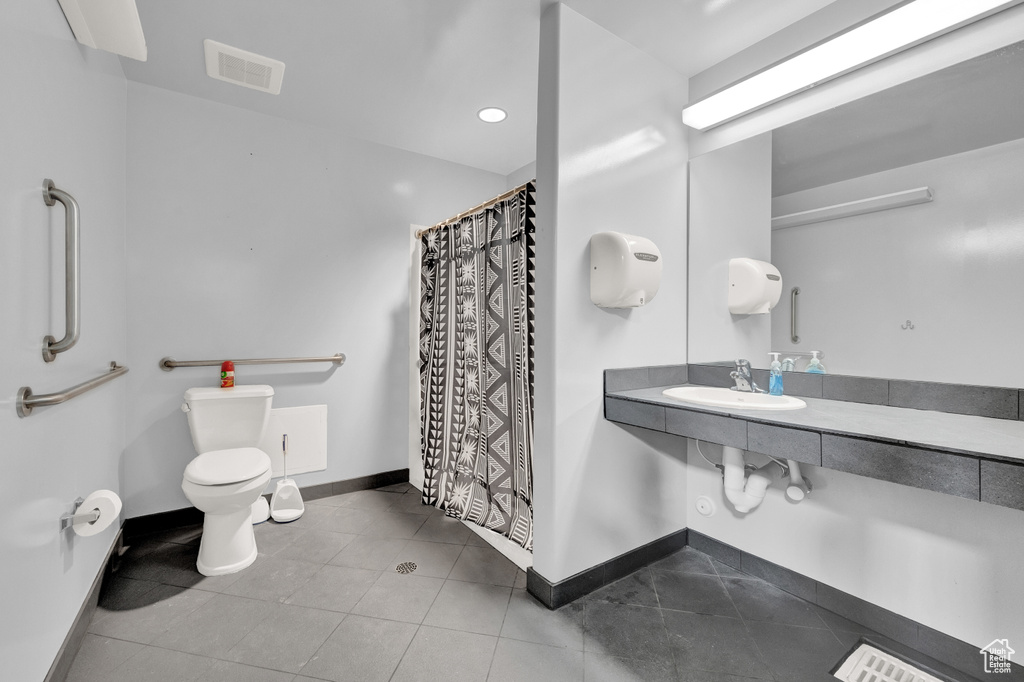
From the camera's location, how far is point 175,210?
230 centimetres

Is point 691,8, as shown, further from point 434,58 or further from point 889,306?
point 889,306

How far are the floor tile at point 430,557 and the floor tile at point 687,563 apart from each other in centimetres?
92

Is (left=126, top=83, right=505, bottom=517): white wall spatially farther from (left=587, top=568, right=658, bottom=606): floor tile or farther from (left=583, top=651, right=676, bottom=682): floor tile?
(left=583, top=651, right=676, bottom=682): floor tile

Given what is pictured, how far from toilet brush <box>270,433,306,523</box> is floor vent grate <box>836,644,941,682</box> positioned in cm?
248

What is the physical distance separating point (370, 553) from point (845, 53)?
279 centimetres

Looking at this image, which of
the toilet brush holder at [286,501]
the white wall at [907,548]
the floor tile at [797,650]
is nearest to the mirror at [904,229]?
the white wall at [907,548]

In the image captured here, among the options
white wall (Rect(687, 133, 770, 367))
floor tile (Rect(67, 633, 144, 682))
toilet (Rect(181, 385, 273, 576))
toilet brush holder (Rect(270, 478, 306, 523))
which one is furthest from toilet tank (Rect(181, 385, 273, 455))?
white wall (Rect(687, 133, 770, 367))

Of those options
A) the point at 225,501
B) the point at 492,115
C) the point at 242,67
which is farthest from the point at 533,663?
the point at 242,67

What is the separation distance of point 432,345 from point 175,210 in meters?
1.54

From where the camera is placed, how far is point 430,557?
6.63 ft

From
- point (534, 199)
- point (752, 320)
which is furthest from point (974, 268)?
point (534, 199)

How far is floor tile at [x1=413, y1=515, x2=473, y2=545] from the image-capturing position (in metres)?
2.20

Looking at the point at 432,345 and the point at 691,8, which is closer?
the point at 691,8

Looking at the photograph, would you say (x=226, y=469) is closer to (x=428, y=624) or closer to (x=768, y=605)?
(x=428, y=624)
